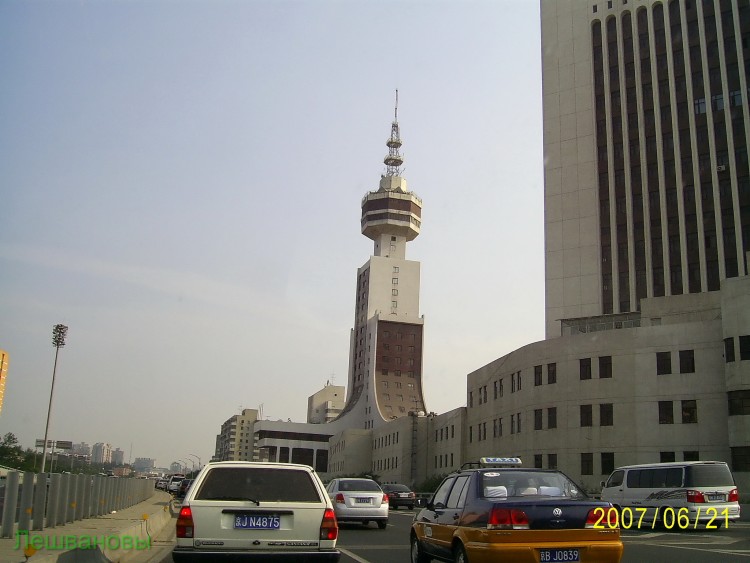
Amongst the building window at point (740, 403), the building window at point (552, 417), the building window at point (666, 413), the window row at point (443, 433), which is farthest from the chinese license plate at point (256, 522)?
the window row at point (443, 433)

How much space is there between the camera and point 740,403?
1709 inches

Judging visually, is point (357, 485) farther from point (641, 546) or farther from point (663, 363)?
point (663, 363)

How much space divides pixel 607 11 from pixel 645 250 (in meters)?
26.2

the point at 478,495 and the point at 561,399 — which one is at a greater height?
the point at 561,399

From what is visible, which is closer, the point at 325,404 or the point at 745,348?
the point at 745,348

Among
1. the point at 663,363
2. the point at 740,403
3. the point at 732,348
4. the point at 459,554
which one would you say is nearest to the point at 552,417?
the point at 663,363

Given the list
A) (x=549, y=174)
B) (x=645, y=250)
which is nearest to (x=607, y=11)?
(x=549, y=174)

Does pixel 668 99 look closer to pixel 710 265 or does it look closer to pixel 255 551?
pixel 710 265

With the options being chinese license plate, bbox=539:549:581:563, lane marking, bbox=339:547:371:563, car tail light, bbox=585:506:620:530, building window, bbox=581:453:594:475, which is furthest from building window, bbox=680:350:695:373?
chinese license plate, bbox=539:549:581:563

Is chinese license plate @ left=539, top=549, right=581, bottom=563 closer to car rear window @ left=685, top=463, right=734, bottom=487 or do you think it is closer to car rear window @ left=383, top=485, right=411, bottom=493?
car rear window @ left=685, top=463, right=734, bottom=487

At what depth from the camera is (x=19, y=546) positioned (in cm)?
1195

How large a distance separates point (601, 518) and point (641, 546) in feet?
25.1

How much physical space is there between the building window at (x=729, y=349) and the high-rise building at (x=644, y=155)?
20949 millimetres

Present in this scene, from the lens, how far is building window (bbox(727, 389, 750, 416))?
43125 millimetres
